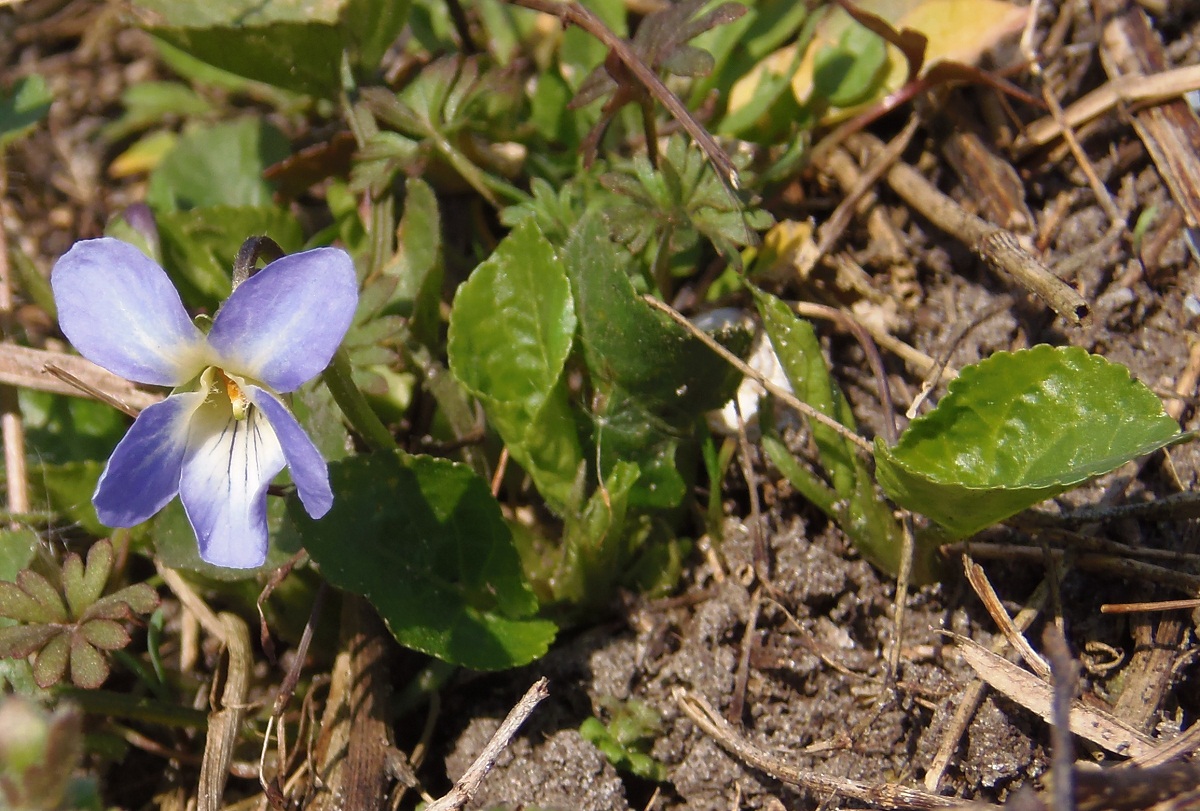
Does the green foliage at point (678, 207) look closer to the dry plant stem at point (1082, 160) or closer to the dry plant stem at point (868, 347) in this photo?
the dry plant stem at point (868, 347)

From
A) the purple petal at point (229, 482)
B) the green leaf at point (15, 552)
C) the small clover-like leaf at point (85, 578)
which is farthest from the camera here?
the green leaf at point (15, 552)

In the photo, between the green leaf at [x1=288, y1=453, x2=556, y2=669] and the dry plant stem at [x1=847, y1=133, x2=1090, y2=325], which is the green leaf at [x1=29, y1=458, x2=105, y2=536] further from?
the dry plant stem at [x1=847, y1=133, x2=1090, y2=325]

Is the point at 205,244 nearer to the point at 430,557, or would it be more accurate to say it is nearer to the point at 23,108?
the point at 23,108

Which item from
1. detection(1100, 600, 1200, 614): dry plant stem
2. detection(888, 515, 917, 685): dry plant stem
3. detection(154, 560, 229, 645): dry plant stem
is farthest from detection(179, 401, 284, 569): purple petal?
detection(1100, 600, 1200, 614): dry plant stem

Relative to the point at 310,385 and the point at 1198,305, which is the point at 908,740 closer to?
the point at 1198,305

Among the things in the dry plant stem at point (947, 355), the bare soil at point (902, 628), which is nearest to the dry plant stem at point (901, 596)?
the bare soil at point (902, 628)

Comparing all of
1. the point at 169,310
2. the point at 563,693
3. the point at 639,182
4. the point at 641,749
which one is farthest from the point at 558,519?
the point at 169,310
